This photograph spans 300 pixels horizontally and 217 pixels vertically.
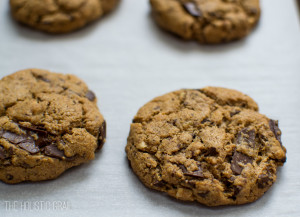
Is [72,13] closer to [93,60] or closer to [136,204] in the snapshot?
[93,60]

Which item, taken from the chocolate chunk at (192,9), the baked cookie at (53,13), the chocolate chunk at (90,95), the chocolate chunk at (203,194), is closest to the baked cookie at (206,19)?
the chocolate chunk at (192,9)

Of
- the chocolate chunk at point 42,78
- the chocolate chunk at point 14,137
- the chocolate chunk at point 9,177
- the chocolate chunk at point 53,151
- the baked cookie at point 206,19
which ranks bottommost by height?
the chocolate chunk at point 9,177

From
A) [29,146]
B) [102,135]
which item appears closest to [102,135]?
[102,135]

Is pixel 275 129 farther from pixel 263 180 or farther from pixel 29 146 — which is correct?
pixel 29 146

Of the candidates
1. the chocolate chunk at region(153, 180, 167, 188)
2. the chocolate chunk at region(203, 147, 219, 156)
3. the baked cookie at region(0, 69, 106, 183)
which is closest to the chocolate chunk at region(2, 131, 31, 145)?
the baked cookie at region(0, 69, 106, 183)

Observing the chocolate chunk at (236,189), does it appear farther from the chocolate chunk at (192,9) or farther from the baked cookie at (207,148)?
the chocolate chunk at (192,9)

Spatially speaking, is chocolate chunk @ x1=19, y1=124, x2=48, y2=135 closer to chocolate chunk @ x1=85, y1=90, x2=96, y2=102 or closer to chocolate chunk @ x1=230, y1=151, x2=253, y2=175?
chocolate chunk @ x1=85, y1=90, x2=96, y2=102

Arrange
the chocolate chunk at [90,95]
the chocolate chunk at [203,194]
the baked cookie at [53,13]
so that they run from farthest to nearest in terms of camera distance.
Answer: the baked cookie at [53,13]
the chocolate chunk at [90,95]
the chocolate chunk at [203,194]
